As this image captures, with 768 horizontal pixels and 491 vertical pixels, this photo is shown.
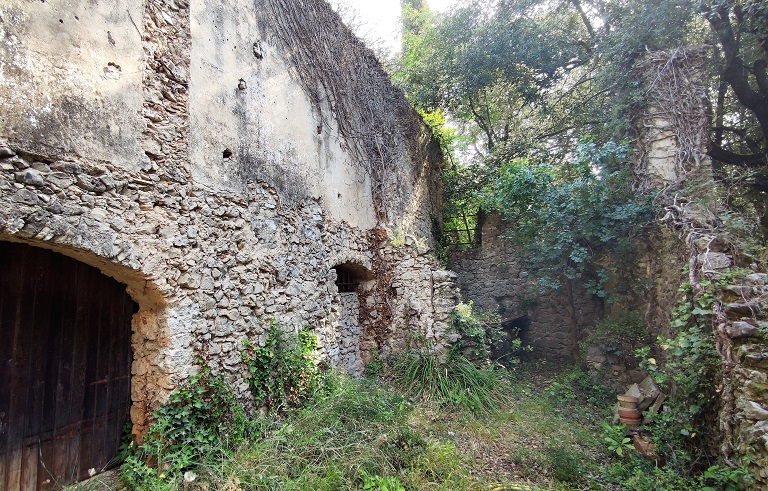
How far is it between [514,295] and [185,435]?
23.1 ft

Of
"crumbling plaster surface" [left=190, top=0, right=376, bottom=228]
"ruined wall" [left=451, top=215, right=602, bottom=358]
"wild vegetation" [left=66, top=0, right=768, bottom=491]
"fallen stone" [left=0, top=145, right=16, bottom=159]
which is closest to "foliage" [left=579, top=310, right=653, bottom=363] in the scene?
"wild vegetation" [left=66, top=0, right=768, bottom=491]

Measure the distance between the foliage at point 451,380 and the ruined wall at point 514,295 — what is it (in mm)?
2804

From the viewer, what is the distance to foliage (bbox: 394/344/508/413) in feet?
16.0

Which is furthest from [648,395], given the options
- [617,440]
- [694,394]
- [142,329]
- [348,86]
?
[348,86]

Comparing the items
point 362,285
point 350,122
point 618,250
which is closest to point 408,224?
point 362,285

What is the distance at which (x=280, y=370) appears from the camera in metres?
3.89

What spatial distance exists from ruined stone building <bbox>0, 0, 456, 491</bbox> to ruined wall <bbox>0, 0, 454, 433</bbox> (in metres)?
0.01

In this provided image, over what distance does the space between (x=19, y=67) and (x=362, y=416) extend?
12.3ft

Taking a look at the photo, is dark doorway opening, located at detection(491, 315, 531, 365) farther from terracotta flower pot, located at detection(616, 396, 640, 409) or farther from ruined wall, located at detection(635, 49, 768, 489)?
ruined wall, located at detection(635, 49, 768, 489)

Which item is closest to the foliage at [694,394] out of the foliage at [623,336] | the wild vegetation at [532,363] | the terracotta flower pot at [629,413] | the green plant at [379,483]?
the wild vegetation at [532,363]

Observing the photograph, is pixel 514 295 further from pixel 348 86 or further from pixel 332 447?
pixel 332 447

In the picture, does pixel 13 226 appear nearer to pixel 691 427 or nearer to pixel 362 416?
pixel 362 416

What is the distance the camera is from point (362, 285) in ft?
20.6

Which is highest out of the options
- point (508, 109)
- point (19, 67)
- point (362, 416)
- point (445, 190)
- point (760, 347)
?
point (508, 109)
